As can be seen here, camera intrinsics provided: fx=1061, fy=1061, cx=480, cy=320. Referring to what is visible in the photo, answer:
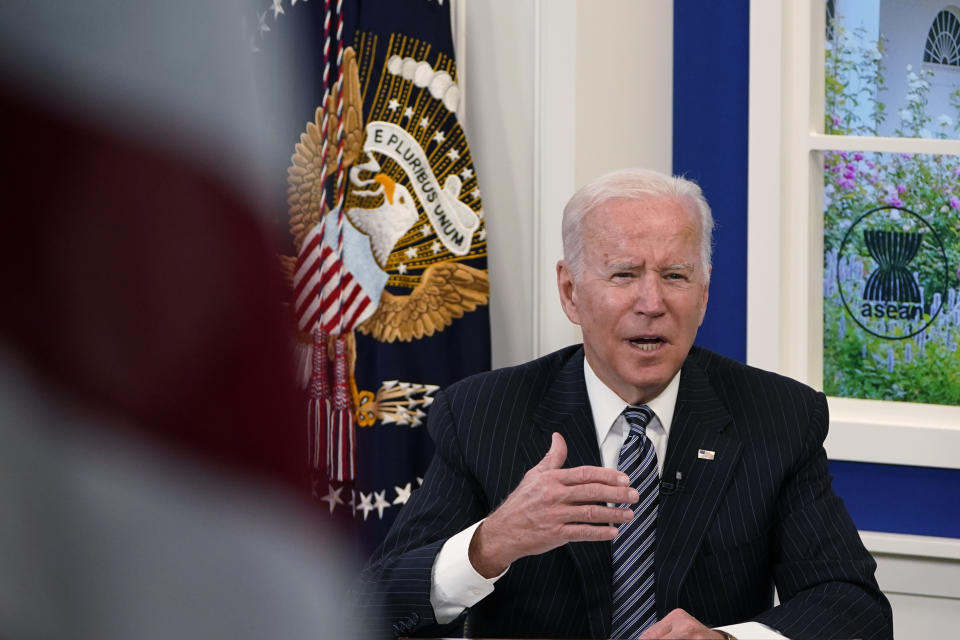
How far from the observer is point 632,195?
181 cm

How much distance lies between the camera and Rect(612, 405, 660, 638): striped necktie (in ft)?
5.49

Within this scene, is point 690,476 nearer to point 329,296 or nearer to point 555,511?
point 555,511

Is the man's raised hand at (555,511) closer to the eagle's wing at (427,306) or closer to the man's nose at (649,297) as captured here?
the man's nose at (649,297)

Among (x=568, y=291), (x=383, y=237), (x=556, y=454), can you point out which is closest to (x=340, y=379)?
(x=383, y=237)

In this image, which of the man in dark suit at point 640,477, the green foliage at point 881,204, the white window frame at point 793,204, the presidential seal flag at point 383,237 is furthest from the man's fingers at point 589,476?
the green foliage at point 881,204

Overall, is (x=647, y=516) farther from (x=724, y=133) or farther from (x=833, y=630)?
(x=724, y=133)

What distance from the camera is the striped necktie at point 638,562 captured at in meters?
1.67

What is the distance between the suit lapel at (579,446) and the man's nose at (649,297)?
0.16 m

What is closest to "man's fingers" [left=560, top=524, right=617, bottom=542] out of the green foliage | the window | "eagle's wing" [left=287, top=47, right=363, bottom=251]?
"eagle's wing" [left=287, top=47, right=363, bottom=251]

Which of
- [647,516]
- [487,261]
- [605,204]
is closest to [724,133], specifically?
[487,261]

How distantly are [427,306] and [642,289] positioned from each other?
82 centimetres

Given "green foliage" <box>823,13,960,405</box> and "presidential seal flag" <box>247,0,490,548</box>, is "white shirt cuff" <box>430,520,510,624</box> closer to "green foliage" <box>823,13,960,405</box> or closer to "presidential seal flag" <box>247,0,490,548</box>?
"presidential seal flag" <box>247,0,490,548</box>

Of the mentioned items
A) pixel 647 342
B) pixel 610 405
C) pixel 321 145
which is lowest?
pixel 610 405

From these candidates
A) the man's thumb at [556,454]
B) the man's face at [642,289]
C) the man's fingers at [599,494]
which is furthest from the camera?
the man's face at [642,289]
